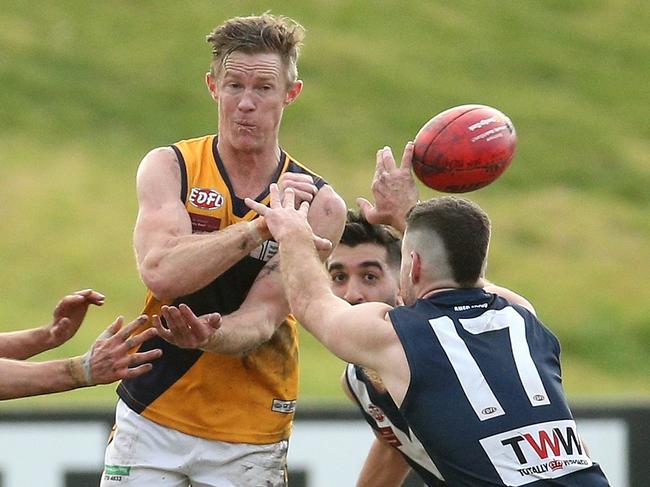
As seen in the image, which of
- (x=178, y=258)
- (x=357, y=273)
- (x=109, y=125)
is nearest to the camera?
(x=178, y=258)

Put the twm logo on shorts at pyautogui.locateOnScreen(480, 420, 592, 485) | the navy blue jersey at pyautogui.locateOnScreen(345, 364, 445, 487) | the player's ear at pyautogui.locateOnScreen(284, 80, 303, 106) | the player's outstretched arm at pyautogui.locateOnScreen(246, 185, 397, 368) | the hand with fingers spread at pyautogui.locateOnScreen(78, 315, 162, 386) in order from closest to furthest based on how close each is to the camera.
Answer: the twm logo on shorts at pyautogui.locateOnScreen(480, 420, 592, 485) < the player's outstretched arm at pyautogui.locateOnScreen(246, 185, 397, 368) < the hand with fingers spread at pyautogui.locateOnScreen(78, 315, 162, 386) < the player's ear at pyautogui.locateOnScreen(284, 80, 303, 106) < the navy blue jersey at pyautogui.locateOnScreen(345, 364, 445, 487)

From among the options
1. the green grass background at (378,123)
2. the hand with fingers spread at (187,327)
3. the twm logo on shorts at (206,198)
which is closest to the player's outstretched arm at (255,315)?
the hand with fingers spread at (187,327)

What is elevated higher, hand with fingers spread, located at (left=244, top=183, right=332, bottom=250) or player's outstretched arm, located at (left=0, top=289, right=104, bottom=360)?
hand with fingers spread, located at (left=244, top=183, right=332, bottom=250)

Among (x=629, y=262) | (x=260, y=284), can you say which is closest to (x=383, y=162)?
(x=260, y=284)

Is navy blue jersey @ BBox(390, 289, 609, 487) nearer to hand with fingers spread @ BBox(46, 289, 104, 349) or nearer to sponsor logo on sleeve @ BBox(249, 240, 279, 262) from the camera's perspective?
sponsor logo on sleeve @ BBox(249, 240, 279, 262)

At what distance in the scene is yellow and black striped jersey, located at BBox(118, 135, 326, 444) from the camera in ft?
20.5

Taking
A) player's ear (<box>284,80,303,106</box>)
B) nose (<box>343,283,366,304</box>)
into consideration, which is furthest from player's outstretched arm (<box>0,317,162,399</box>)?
nose (<box>343,283,366,304</box>)

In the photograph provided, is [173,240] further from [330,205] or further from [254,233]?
[330,205]

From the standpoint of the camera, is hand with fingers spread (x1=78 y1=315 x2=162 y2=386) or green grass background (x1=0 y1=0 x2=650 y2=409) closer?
hand with fingers spread (x1=78 y1=315 x2=162 y2=386)

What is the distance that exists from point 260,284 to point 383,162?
0.85 meters

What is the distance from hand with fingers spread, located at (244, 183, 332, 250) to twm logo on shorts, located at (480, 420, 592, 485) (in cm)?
114

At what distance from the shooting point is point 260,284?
20.5ft

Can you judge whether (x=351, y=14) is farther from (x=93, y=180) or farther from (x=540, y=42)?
(x=93, y=180)

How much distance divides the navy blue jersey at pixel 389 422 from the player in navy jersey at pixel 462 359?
1.31 m
